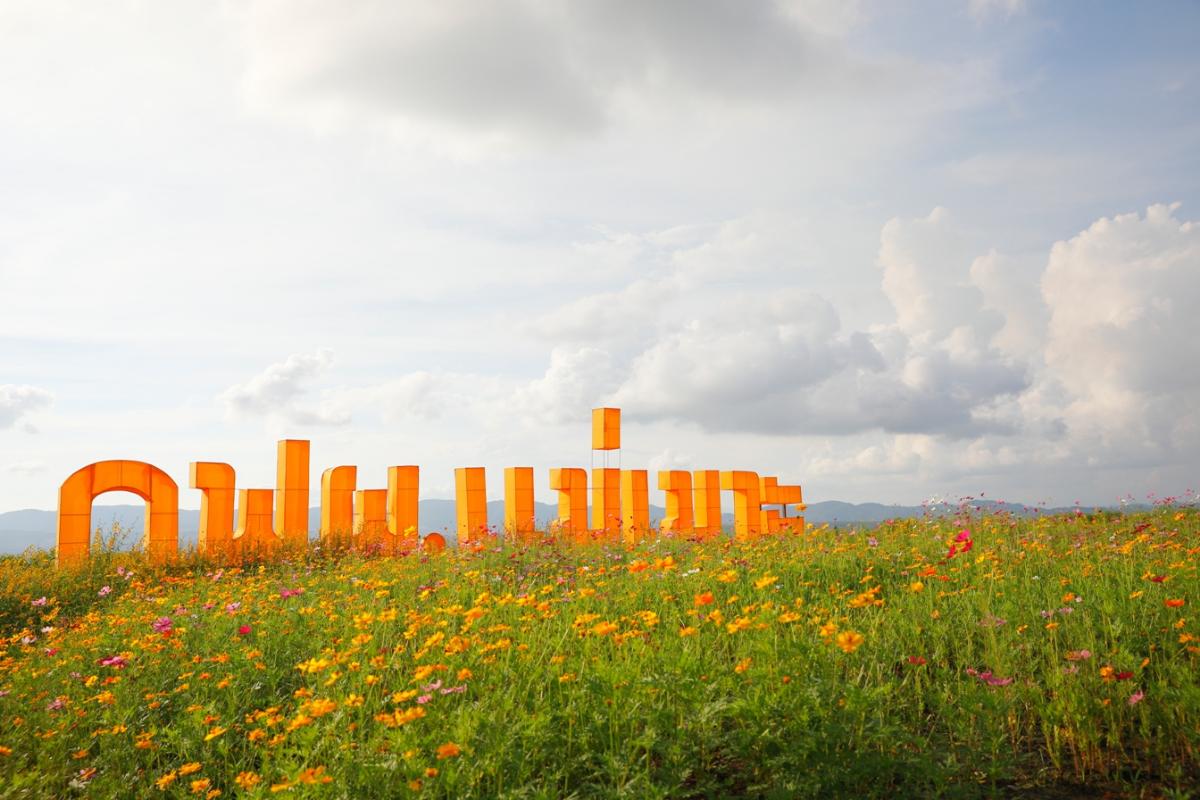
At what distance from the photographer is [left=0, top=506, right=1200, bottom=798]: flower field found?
13.7ft

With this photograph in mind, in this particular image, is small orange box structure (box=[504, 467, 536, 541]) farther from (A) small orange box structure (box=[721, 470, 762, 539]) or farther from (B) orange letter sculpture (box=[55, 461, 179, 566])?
(B) orange letter sculpture (box=[55, 461, 179, 566])

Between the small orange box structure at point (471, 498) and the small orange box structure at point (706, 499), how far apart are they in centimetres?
510

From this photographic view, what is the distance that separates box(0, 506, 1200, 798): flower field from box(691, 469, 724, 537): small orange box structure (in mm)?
10707

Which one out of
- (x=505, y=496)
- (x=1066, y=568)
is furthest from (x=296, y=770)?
(x=505, y=496)

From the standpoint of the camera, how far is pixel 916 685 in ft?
17.3

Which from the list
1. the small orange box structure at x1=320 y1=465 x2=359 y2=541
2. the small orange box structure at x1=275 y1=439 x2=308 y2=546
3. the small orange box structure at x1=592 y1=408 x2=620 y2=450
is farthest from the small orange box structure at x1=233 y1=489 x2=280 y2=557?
the small orange box structure at x1=592 y1=408 x2=620 y2=450

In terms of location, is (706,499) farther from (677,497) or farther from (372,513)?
(372,513)

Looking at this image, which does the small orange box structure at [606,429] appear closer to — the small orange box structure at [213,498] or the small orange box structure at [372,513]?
the small orange box structure at [372,513]

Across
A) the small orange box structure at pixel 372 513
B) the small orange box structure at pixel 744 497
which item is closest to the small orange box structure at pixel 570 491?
the small orange box structure at pixel 372 513

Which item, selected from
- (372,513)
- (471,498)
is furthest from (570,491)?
(372,513)

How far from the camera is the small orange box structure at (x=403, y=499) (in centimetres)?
1789

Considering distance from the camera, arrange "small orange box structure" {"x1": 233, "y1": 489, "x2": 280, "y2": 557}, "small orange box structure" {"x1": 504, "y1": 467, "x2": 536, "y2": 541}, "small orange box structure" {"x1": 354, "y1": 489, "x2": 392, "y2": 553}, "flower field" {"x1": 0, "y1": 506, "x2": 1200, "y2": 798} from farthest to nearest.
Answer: "small orange box structure" {"x1": 504, "y1": 467, "x2": 536, "y2": 541} → "small orange box structure" {"x1": 354, "y1": 489, "x2": 392, "y2": 553} → "small orange box structure" {"x1": 233, "y1": 489, "x2": 280, "y2": 557} → "flower field" {"x1": 0, "y1": 506, "x2": 1200, "y2": 798}

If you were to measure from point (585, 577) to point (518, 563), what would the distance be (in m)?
1.63

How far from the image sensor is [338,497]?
17766 millimetres
